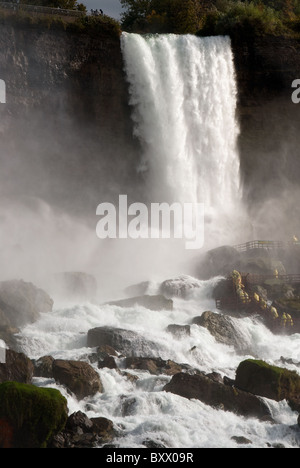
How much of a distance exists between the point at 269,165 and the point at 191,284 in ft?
68.8

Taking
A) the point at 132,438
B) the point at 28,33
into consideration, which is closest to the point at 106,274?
the point at 28,33

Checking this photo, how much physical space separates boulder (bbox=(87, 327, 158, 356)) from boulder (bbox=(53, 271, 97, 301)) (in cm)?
963

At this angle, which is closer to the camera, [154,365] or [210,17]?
[154,365]

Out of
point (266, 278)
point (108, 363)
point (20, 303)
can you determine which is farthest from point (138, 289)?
point (108, 363)

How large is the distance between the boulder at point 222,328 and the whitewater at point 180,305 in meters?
0.35

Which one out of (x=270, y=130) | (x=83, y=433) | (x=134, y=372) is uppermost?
(x=270, y=130)

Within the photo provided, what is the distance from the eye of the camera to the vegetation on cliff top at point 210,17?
172 ft

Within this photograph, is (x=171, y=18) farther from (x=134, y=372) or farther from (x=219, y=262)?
(x=134, y=372)

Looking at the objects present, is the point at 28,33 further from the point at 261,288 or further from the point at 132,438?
the point at 132,438

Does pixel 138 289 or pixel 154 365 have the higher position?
pixel 138 289

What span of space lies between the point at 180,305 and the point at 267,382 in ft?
46.5

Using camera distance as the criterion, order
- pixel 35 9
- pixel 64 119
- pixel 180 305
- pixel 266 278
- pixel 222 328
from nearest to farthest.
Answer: pixel 222 328 → pixel 180 305 → pixel 266 278 → pixel 35 9 → pixel 64 119

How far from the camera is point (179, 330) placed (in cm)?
2841

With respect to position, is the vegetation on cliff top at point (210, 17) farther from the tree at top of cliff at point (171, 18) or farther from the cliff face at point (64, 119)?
the cliff face at point (64, 119)
